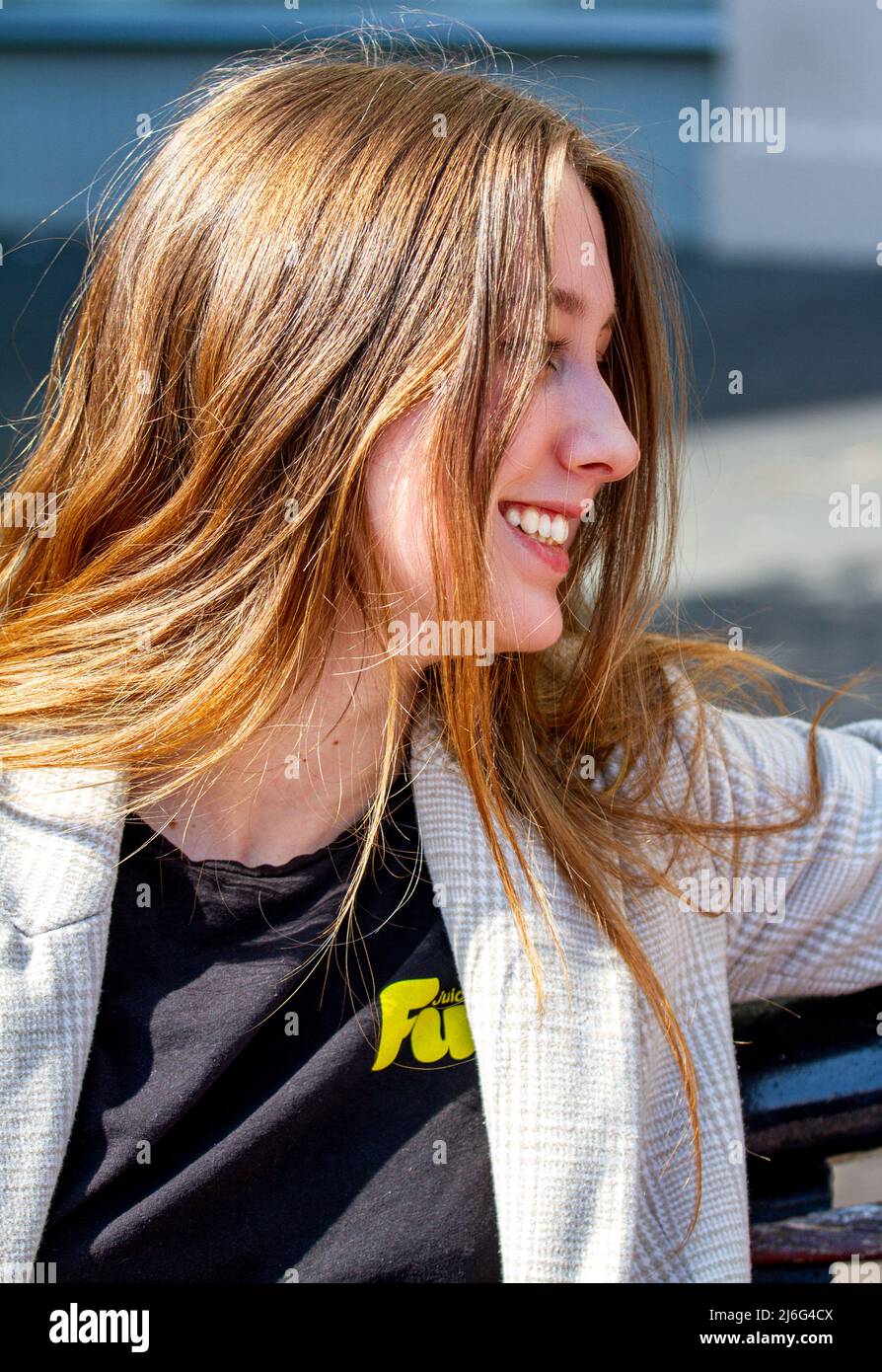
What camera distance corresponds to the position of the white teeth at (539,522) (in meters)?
1.70

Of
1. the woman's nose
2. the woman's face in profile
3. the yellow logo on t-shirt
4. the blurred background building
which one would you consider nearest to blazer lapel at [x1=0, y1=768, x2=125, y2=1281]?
the yellow logo on t-shirt

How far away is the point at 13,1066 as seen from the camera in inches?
58.7

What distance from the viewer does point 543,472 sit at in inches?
66.6

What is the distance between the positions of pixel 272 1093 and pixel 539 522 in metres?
0.75

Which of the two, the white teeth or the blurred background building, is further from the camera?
the blurred background building

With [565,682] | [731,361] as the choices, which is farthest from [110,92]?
[565,682]

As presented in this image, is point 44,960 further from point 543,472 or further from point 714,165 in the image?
point 714,165

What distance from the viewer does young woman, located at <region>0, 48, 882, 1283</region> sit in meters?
1.56

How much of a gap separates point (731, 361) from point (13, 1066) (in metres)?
6.67

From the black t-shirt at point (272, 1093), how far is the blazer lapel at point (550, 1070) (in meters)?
0.05

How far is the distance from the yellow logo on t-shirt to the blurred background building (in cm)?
446

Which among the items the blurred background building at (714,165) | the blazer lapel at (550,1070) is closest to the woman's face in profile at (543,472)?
the blazer lapel at (550,1070)

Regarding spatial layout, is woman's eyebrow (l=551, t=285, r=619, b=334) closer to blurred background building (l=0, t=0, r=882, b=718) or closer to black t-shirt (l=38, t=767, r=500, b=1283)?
black t-shirt (l=38, t=767, r=500, b=1283)

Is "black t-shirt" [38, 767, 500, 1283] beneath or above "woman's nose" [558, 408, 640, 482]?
beneath
